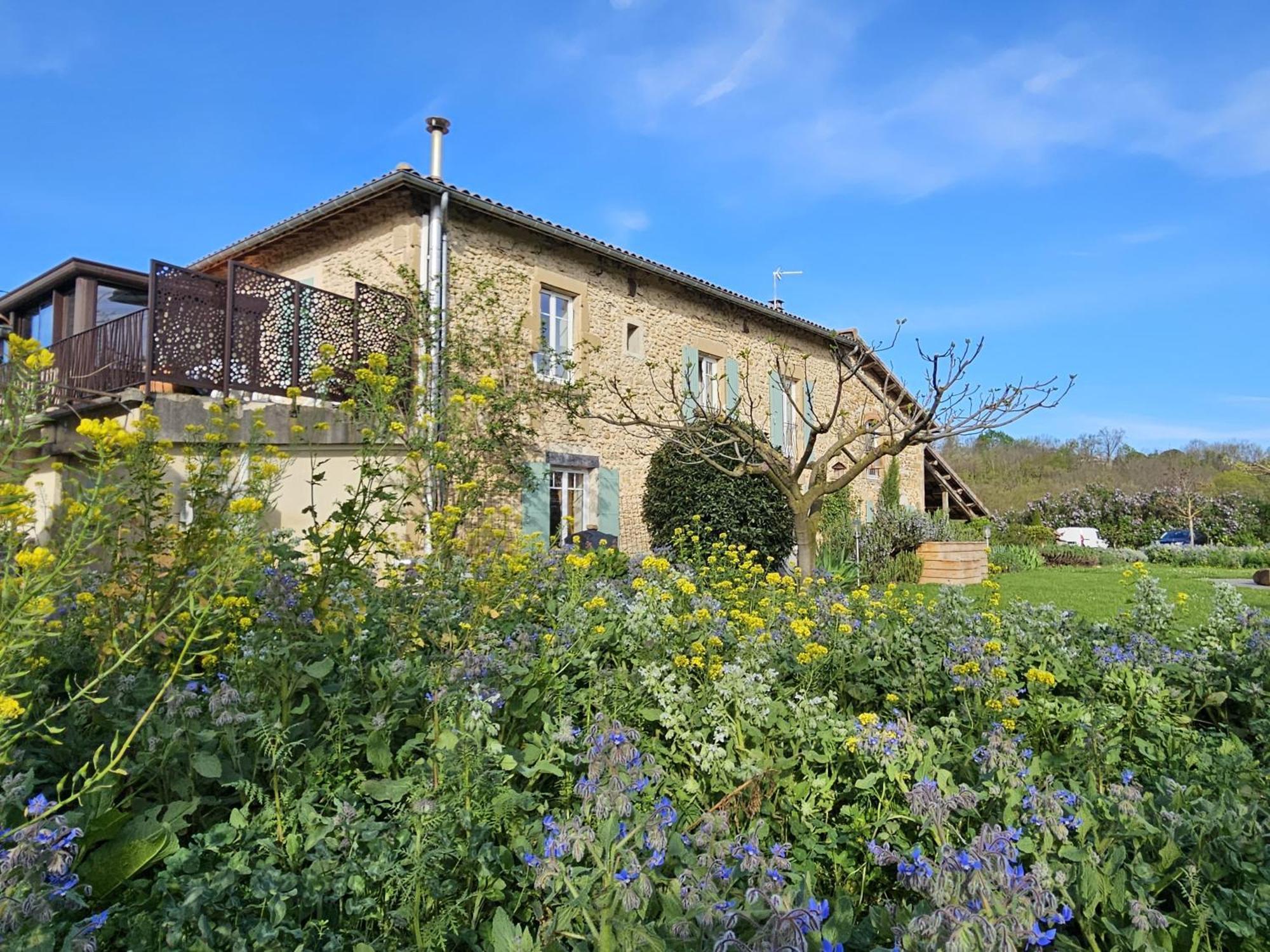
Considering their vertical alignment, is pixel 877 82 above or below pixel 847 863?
above

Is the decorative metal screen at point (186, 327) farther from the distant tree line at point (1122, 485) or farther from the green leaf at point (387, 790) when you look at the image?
the distant tree line at point (1122, 485)

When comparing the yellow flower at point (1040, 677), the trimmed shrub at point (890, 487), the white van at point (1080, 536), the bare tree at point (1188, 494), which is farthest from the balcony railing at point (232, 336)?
the bare tree at point (1188, 494)

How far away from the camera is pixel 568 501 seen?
11.2 metres

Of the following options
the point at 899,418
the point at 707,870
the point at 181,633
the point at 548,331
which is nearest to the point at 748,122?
the point at 899,418

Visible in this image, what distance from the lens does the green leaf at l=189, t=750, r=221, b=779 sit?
182 cm

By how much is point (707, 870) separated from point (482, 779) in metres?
0.76

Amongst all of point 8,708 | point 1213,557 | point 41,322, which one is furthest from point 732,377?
point 1213,557

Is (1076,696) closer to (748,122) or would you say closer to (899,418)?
(899,418)

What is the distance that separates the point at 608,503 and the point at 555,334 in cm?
267

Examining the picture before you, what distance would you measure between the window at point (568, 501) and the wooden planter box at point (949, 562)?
21.8ft

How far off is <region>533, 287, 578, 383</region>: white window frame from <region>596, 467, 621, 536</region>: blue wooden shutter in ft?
5.31

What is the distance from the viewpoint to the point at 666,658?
11.0 ft

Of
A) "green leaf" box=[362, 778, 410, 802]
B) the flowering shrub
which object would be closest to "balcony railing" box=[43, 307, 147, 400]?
"green leaf" box=[362, 778, 410, 802]

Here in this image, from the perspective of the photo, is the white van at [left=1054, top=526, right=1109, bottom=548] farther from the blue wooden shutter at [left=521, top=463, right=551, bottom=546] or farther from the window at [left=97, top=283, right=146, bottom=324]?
the window at [left=97, top=283, right=146, bottom=324]
